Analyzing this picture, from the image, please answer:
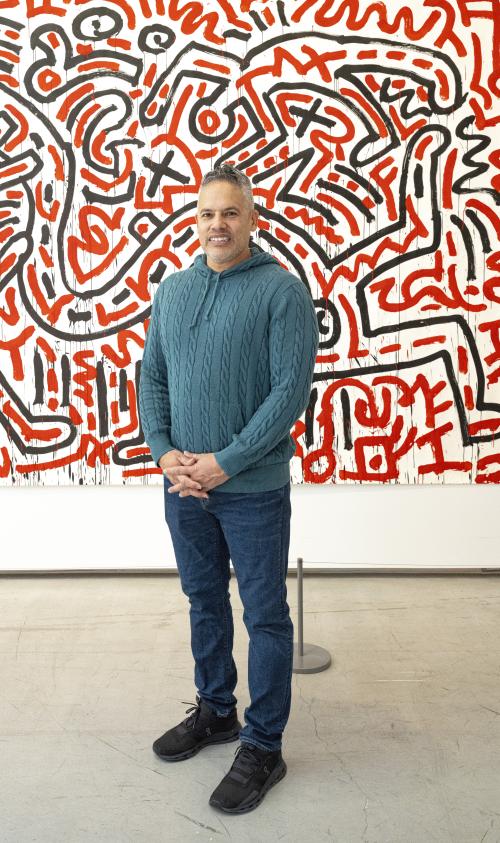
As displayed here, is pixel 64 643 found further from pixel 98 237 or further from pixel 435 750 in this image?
pixel 98 237

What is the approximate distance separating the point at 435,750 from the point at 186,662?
3.06 ft

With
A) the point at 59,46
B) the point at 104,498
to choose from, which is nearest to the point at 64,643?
the point at 104,498

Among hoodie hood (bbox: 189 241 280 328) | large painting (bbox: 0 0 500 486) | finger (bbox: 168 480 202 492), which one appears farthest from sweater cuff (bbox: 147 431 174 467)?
large painting (bbox: 0 0 500 486)

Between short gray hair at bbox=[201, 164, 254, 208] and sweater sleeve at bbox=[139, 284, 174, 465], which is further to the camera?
sweater sleeve at bbox=[139, 284, 174, 465]

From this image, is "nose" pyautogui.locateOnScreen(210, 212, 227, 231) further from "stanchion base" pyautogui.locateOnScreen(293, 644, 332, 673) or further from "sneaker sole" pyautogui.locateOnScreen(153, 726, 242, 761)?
"stanchion base" pyautogui.locateOnScreen(293, 644, 332, 673)

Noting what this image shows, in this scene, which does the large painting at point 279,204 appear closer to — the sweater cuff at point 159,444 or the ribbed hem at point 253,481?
the sweater cuff at point 159,444

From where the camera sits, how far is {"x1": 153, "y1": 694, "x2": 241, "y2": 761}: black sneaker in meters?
2.13

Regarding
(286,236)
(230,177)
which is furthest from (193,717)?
(286,236)

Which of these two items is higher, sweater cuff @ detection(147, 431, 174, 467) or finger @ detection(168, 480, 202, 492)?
sweater cuff @ detection(147, 431, 174, 467)

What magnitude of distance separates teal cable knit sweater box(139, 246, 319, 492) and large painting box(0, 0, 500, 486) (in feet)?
4.91

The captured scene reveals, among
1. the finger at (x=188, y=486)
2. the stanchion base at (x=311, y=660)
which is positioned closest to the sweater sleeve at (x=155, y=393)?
the finger at (x=188, y=486)

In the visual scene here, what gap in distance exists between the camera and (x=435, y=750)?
215 cm

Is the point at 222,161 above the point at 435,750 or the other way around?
above

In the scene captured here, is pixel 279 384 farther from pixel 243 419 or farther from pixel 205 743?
pixel 205 743
